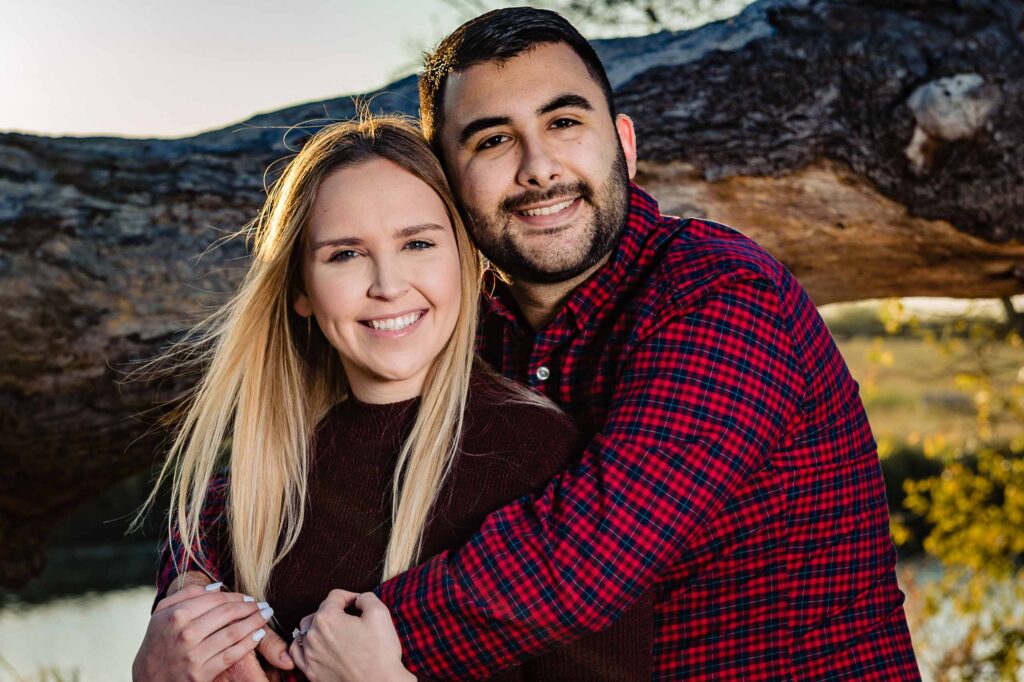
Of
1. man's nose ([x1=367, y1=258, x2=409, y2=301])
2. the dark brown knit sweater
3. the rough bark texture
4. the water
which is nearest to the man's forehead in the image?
man's nose ([x1=367, y1=258, x2=409, y2=301])

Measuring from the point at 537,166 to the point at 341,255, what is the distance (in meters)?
0.56

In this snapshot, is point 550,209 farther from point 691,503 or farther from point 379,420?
point 691,503

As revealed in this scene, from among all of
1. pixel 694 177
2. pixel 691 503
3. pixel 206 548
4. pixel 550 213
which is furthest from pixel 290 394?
pixel 694 177

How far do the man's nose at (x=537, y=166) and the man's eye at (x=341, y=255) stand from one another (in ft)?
1.66

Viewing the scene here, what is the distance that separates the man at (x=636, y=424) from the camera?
6.75 ft

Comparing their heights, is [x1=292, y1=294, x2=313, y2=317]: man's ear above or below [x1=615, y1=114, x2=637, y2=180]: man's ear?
below

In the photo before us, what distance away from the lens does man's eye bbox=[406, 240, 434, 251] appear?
2365 mm

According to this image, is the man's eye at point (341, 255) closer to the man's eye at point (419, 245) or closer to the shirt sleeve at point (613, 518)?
the man's eye at point (419, 245)

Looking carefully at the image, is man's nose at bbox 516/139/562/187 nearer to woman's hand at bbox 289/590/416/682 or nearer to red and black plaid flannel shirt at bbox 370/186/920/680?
red and black plaid flannel shirt at bbox 370/186/920/680

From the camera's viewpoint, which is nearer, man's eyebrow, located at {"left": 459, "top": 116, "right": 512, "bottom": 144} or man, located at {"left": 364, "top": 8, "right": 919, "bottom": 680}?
man, located at {"left": 364, "top": 8, "right": 919, "bottom": 680}

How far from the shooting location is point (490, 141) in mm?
2695

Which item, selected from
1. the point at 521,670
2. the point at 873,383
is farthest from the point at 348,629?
the point at 873,383

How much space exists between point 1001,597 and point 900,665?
Answer: 5149 mm

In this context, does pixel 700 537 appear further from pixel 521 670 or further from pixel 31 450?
pixel 31 450
